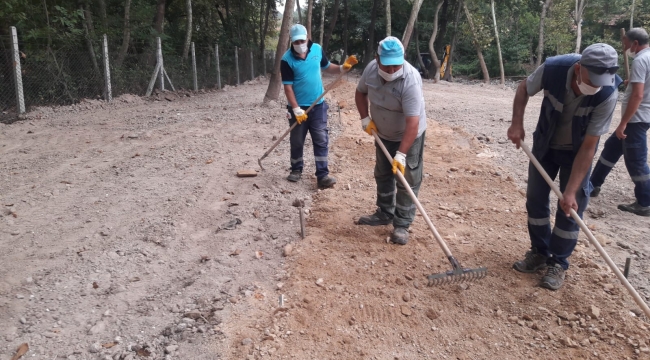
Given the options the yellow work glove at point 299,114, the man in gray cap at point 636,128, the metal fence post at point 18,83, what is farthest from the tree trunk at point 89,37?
the man in gray cap at point 636,128

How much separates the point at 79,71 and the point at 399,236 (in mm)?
9845

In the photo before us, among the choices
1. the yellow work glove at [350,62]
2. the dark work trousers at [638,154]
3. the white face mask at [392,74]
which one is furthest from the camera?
the dark work trousers at [638,154]

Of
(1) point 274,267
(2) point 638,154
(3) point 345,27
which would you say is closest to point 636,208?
(2) point 638,154

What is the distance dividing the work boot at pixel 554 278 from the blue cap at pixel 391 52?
1.88 metres

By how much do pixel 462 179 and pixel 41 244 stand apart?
451 centimetres

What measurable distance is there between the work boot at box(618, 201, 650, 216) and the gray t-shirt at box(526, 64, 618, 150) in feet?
8.08

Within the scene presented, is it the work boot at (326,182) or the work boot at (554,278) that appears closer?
the work boot at (554,278)

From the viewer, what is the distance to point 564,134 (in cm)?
322

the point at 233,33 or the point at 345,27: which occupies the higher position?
the point at 345,27

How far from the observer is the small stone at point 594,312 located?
123 inches

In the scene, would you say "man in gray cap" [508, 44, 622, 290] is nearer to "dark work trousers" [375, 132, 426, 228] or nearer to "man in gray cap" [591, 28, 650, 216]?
"dark work trousers" [375, 132, 426, 228]

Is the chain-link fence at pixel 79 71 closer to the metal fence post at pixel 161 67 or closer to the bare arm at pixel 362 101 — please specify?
the metal fence post at pixel 161 67

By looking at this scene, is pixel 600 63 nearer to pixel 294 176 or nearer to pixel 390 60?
pixel 390 60

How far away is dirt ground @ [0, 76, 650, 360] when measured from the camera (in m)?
2.94
